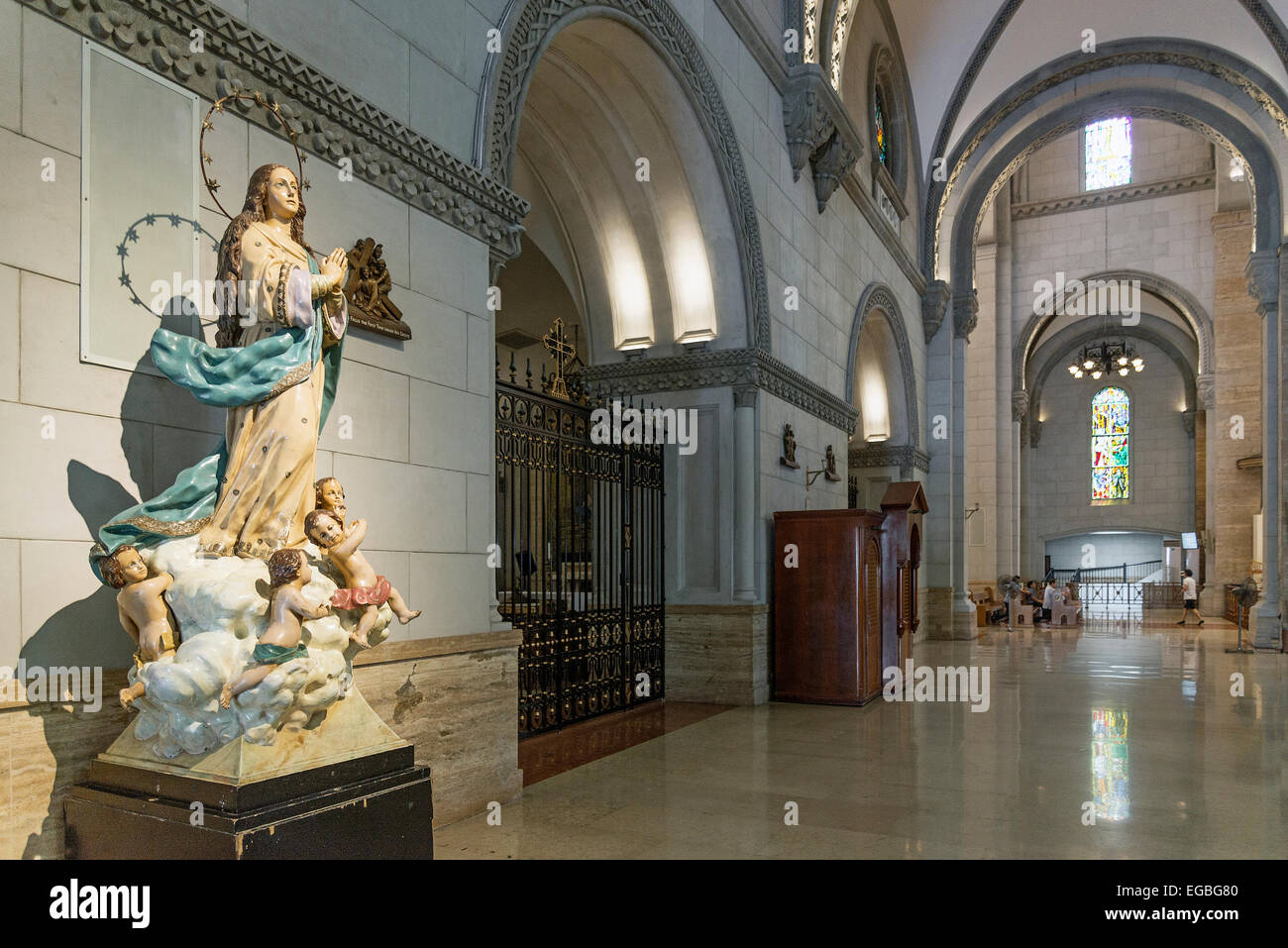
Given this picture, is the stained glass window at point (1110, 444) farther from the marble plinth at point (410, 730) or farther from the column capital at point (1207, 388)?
the marble plinth at point (410, 730)

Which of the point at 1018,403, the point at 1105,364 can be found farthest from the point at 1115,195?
the point at 1018,403

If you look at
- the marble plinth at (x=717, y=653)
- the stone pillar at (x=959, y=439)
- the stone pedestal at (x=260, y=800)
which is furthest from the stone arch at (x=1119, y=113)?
the stone pedestal at (x=260, y=800)

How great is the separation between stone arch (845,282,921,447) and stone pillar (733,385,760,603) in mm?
3630

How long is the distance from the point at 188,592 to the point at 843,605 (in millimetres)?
7154

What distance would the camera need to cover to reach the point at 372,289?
4.67 meters

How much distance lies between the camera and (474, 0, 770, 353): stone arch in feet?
18.2

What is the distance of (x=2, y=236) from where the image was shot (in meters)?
3.14

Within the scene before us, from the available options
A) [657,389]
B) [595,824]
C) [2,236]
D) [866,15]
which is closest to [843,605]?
[657,389]

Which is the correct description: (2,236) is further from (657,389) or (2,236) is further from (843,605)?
(843,605)

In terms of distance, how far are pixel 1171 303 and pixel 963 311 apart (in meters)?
12.6

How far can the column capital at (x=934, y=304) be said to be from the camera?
17.7 meters

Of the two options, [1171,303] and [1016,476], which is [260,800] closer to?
[1016,476]

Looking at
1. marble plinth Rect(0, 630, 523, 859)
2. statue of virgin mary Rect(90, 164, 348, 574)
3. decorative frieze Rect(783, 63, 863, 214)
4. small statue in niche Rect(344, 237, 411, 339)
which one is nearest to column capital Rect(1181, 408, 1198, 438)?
decorative frieze Rect(783, 63, 863, 214)

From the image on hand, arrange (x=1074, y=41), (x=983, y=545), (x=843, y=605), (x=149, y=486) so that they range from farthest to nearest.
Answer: (x=983, y=545) < (x=1074, y=41) < (x=843, y=605) < (x=149, y=486)
